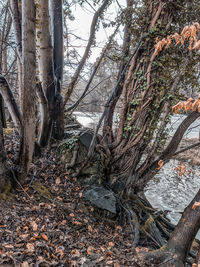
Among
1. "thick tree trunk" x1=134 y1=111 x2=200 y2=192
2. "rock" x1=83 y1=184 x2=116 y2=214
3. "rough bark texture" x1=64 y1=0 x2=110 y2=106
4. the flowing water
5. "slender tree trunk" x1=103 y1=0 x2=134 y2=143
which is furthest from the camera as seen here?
the flowing water

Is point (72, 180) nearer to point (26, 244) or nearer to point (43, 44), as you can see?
point (26, 244)

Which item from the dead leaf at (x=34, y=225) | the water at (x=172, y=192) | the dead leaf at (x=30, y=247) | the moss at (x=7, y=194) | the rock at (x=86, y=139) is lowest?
the water at (x=172, y=192)

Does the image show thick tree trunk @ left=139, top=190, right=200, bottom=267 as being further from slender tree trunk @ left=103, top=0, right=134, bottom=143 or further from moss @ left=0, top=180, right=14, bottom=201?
slender tree trunk @ left=103, top=0, right=134, bottom=143

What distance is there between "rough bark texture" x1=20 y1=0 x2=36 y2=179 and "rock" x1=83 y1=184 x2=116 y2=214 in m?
1.52

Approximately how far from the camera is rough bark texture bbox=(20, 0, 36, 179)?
2654 mm

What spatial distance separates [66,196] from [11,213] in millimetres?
1313

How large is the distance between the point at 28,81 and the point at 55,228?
2.34 m

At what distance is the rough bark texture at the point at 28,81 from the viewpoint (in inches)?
104

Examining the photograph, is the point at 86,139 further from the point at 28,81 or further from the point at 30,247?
the point at 30,247

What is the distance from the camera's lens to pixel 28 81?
9.38 feet

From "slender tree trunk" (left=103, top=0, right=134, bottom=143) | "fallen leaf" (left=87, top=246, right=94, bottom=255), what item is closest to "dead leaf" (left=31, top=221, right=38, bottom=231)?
"fallen leaf" (left=87, top=246, right=94, bottom=255)

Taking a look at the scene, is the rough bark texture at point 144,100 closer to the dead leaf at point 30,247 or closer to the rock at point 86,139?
the rock at point 86,139

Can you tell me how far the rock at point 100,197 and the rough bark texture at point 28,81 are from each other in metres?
1.52

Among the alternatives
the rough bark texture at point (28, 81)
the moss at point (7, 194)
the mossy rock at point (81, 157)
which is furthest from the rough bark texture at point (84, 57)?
the moss at point (7, 194)
